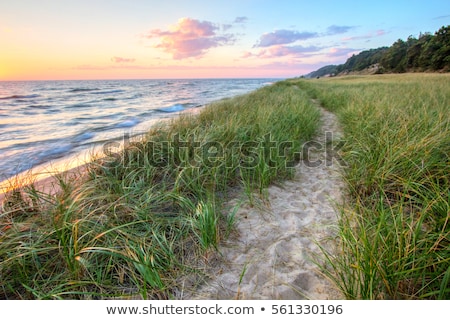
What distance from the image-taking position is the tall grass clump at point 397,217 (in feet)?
4.77

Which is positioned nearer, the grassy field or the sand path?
the grassy field

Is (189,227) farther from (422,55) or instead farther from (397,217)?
(422,55)

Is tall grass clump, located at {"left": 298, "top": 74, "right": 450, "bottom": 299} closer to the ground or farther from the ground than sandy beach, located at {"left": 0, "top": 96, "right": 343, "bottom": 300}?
farther from the ground

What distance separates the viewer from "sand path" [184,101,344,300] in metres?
1.70

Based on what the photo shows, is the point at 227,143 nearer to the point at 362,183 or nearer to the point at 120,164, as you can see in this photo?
the point at 120,164

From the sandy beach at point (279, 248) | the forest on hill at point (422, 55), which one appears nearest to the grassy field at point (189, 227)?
the sandy beach at point (279, 248)

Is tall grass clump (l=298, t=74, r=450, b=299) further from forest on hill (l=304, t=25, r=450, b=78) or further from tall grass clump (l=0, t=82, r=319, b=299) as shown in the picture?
forest on hill (l=304, t=25, r=450, b=78)

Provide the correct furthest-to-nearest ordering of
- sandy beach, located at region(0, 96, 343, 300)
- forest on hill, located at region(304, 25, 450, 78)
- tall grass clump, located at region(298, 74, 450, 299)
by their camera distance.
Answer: forest on hill, located at region(304, 25, 450, 78)
sandy beach, located at region(0, 96, 343, 300)
tall grass clump, located at region(298, 74, 450, 299)
